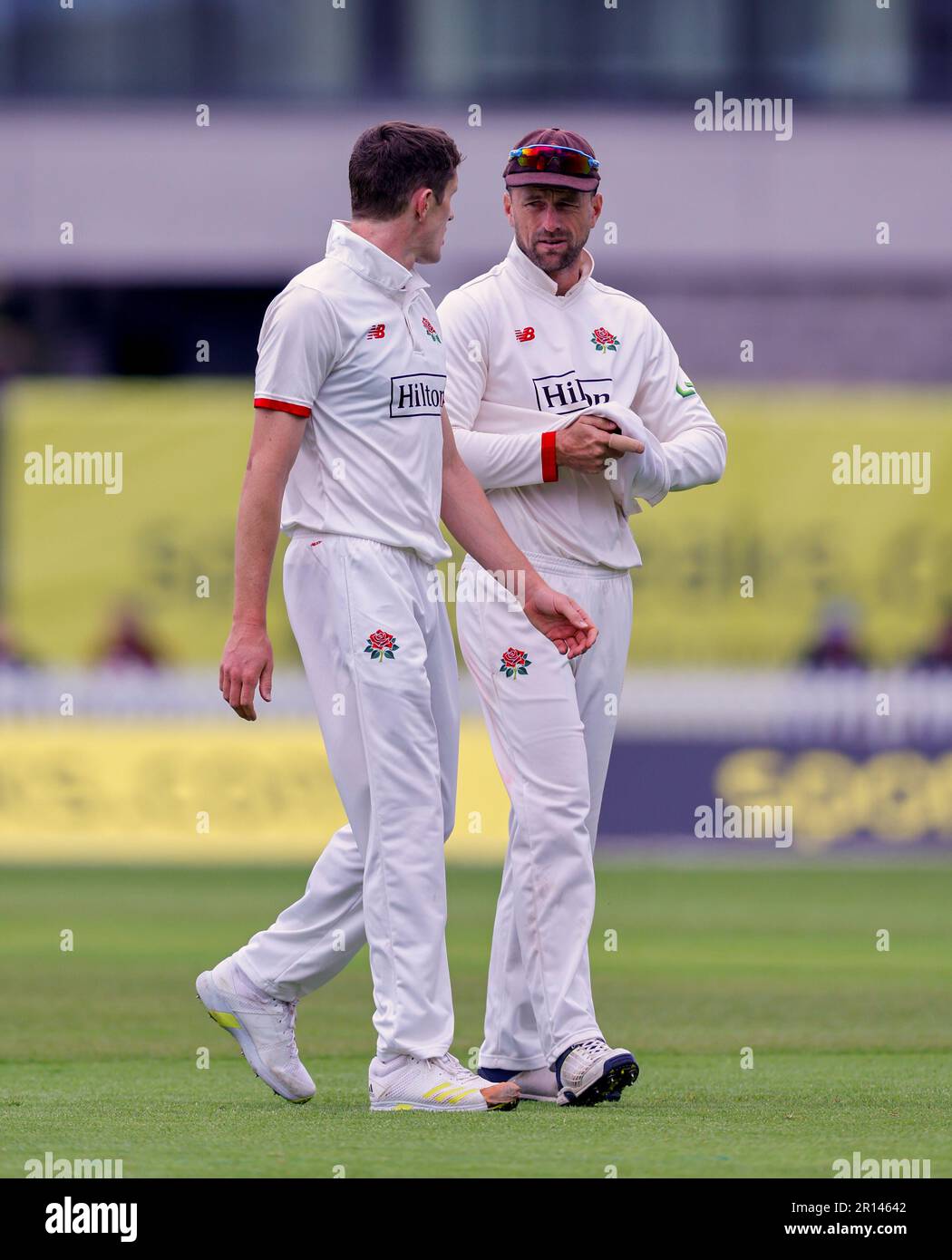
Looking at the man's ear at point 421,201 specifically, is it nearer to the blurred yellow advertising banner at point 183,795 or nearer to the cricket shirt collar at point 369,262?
the cricket shirt collar at point 369,262

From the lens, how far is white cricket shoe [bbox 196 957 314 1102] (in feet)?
21.0

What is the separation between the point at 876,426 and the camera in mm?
19859

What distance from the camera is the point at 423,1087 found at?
6102mm

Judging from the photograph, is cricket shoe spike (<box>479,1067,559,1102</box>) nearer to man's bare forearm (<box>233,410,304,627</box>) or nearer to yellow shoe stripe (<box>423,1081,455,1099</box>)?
yellow shoe stripe (<box>423,1081,455,1099</box>)

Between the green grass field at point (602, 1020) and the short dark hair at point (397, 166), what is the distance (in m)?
2.40

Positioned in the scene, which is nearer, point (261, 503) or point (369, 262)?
point (261, 503)

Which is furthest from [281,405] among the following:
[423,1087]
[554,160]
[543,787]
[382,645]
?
[423,1087]

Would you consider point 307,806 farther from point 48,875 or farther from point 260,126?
point 260,126

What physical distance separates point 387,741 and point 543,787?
2.27ft

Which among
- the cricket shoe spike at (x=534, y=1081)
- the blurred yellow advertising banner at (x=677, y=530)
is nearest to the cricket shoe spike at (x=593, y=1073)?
the cricket shoe spike at (x=534, y=1081)

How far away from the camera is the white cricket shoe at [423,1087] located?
6102 mm

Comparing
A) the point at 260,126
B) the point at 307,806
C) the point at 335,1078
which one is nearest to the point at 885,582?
the point at 307,806

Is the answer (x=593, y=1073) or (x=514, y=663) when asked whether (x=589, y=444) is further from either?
(x=593, y=1073)

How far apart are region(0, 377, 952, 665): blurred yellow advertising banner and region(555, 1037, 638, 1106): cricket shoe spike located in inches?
519
